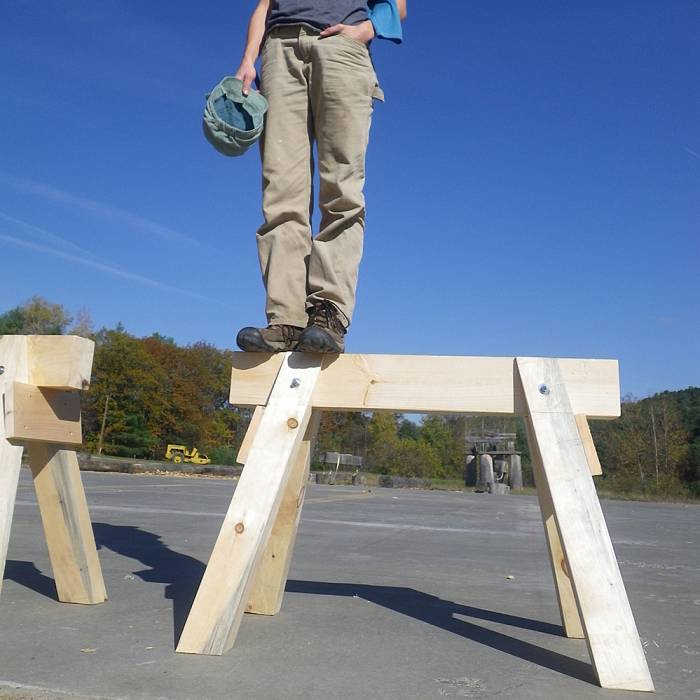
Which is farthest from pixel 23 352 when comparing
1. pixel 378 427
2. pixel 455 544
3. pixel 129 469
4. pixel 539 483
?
pixel 378 427

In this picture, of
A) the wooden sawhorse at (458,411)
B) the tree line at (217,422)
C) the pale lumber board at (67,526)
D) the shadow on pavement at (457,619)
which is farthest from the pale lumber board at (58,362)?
the tree line at (217,422)

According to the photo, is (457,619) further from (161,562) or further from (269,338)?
(161,562)

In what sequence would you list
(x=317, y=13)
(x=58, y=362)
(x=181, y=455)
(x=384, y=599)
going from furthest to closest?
(x=181, y=455) < (x=384, y=599) < (x=317, y=13) < (x=58, y=362)

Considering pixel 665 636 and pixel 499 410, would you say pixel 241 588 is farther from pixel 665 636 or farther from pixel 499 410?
pixel 665 636

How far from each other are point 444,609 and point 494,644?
0.57 m

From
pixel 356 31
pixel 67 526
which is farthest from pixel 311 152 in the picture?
pixel 67 526

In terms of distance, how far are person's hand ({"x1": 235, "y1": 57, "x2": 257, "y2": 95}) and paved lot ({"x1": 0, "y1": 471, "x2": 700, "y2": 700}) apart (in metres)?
2.03

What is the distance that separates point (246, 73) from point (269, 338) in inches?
42.9

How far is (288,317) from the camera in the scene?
8.46 ft

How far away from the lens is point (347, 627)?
2480 millimetres

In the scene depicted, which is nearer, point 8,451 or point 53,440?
point 8,451

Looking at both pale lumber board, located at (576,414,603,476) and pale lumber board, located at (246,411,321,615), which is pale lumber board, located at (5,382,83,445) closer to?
pale lumber board, located at (246,411,321,615)

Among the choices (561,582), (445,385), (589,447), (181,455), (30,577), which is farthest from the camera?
(181,455)

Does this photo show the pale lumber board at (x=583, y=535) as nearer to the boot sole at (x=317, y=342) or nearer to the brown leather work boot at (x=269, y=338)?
the boot sole at (x=317, y=342)
